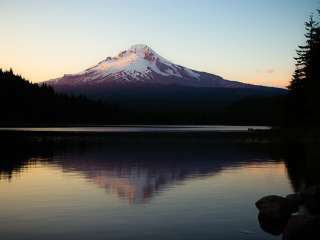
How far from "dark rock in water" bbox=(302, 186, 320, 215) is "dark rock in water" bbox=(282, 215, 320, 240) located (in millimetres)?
5288

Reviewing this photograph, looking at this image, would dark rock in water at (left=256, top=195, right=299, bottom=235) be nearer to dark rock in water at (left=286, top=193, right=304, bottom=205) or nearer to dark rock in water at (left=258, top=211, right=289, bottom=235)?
dark rock in water at (left=258, top=211, right=289, bottom=235)

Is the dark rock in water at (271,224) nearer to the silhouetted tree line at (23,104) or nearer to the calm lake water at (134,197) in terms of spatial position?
the calm lake water at (134,197)

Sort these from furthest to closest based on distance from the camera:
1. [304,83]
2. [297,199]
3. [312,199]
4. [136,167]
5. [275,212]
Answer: [304,83] → [136,167] → [312,199] → [297,199] → [275,212]

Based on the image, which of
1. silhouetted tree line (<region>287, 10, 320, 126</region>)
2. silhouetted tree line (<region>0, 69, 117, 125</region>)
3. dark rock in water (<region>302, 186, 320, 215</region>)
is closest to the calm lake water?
dark rock in water (<region>302, 186, 320, 215</region>)

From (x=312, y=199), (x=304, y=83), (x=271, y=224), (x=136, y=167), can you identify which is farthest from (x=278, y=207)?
(x=304, y=83)

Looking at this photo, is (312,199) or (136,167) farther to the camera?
(136,167)

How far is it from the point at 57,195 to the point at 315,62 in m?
47.8

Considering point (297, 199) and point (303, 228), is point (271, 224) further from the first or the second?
point (303, 228)

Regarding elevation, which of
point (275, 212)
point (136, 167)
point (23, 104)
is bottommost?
point (136, 167)

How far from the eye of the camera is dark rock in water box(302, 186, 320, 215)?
22131 millimetres

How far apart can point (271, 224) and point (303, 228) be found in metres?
3.63

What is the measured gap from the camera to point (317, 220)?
16.6 m

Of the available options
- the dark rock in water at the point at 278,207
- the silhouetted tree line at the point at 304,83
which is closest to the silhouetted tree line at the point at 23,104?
the silhouetted tree line at the point at 304,83

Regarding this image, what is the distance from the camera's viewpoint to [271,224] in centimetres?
2008
